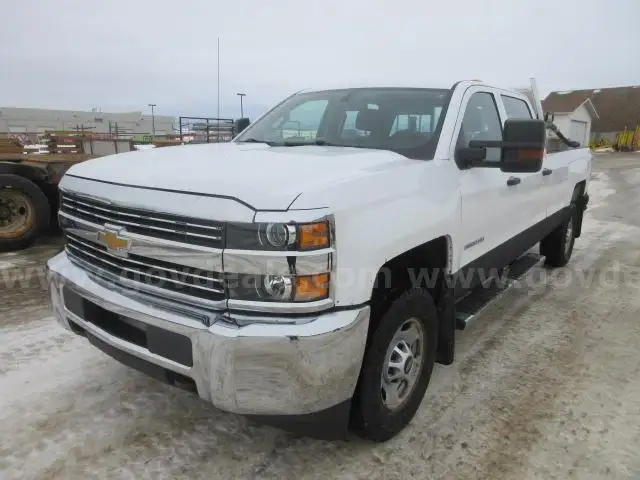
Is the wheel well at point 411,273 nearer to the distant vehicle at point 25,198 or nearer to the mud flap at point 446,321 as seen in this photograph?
the mud flap at point 446,321

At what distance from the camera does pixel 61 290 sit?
111 inches

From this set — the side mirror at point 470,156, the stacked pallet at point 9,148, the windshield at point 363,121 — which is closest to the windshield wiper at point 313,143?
the windshield at point 363,121

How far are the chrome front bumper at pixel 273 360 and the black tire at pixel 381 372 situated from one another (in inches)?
6.4

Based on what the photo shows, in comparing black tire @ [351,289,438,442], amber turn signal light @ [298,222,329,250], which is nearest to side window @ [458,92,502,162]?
black tire @ [351,289,438,442]

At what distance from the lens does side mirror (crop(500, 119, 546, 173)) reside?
8.52 feet

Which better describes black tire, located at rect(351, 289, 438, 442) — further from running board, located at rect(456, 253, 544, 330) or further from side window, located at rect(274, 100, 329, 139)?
side window, located at rect(274, 100, 329, 139)

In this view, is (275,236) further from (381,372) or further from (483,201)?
(483,201)

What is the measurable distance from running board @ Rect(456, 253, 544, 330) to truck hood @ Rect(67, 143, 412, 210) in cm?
124

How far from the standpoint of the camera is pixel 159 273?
2.30m

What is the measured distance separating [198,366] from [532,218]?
335 cm

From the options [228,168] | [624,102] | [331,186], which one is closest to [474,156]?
[331,186]

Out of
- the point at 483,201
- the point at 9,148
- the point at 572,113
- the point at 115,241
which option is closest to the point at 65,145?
the point at 9,148

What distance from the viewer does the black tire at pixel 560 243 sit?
5904 mm

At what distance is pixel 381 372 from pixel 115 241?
1412 millimetres
